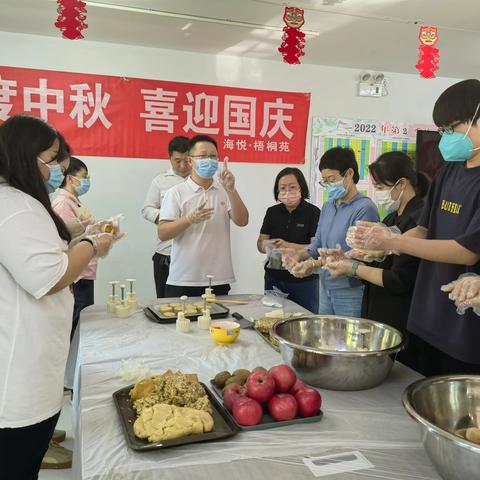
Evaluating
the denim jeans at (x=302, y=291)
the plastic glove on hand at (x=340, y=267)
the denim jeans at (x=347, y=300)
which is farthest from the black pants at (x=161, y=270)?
the plastic glove on hand at (x=340, y=267)

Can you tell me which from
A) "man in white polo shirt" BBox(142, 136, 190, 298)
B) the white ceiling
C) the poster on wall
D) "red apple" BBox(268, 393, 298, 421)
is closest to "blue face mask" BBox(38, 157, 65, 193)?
"red apple" BBox(268, 393, 298, 421)

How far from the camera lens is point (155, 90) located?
12.6 feet

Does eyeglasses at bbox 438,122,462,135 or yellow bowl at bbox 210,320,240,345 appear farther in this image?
yellow bowl at bbox 210,320,240,345

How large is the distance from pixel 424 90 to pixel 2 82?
3.86m

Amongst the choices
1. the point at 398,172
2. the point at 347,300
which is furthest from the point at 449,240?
the point at 347,300

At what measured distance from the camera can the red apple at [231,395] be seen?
1192 millimetres

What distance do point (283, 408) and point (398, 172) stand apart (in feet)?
4.28

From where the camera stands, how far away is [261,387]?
118cm

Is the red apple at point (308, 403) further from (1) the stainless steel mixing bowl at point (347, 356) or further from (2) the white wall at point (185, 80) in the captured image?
(2) the white wall at point (185, 80)

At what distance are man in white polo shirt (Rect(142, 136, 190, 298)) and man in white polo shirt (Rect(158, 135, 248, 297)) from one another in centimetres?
79

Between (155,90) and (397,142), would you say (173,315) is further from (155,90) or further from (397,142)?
(397,142)

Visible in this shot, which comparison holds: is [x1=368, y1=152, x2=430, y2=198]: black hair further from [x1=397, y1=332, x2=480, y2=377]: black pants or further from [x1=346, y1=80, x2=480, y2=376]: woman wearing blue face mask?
[x1=397, y1=332, x2=480, y2=377]: black pants

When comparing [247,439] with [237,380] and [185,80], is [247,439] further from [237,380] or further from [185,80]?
[185,80]

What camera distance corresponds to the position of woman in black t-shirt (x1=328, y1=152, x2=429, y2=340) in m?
1.79
